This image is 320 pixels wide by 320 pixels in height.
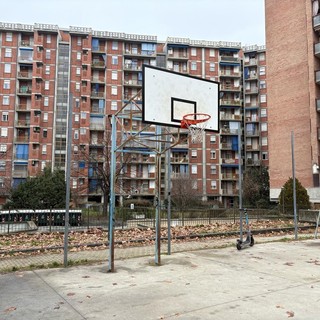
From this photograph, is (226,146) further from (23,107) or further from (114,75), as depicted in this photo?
(23,107)

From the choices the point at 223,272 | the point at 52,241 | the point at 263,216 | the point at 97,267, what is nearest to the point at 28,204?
the point at 52,241

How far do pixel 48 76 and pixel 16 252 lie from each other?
48.3m

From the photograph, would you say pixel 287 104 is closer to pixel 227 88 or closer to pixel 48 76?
pixel 227 88

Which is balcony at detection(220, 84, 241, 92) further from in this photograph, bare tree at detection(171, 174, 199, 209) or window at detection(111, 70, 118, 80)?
bare tree at detection(171, 174, 199, 209)

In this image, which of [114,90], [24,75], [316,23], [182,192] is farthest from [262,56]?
[24,75]

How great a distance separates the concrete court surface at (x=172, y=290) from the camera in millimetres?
5258

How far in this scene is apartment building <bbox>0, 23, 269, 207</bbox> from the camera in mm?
52281

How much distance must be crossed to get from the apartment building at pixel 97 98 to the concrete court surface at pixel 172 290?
41270mm

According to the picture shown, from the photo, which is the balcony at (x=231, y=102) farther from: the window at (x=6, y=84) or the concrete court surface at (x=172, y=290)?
the concrete court surface at (x=172, y=290)

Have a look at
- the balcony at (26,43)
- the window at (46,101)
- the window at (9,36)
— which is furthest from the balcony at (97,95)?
the window at (9,36)

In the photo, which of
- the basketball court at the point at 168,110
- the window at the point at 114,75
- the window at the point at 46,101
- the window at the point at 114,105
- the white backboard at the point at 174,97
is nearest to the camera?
the basketball court at the point at 168,110

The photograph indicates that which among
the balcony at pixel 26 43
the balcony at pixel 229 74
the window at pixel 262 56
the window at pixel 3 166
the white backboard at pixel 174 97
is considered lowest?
the white backboard at pixel 174 97

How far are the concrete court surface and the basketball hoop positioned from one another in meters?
3.44

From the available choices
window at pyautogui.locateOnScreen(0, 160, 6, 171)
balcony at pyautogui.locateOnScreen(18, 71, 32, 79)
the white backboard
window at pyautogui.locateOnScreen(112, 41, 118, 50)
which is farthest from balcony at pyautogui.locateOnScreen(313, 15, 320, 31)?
window at pyautogui.locateOnScreen(0, 160, 6, 171)
